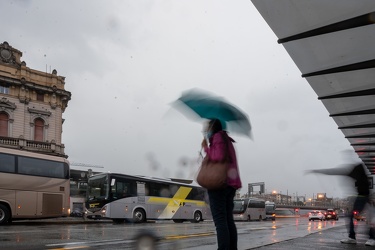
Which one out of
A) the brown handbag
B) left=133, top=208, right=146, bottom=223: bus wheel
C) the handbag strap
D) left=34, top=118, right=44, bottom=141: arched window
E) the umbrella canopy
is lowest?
left=133, top=208, right=146, bottom=223: bus wheel

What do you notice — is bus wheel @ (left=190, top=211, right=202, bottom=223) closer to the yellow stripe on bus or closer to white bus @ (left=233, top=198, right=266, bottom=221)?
the yellow stripe on bus

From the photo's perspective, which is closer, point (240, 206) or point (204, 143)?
point (204, 143)

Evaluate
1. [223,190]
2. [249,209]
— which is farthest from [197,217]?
[223,190]

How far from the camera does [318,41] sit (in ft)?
21.0

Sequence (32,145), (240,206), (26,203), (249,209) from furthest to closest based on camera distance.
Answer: (32,145) < (249,209) < (240,206) < (26,203)

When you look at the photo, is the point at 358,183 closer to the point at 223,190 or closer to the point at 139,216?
the point at 223,190

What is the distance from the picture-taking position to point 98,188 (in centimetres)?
2253

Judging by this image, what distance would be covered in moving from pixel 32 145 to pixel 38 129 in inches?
110

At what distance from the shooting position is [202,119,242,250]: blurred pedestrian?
152 inches

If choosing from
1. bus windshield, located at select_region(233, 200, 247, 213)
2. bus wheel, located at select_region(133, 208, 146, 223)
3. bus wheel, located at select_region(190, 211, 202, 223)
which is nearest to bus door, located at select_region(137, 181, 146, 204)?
bus wheel, located at select_region(133, 208, 146, 223)

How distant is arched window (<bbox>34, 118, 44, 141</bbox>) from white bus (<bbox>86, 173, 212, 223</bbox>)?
23.6 metres

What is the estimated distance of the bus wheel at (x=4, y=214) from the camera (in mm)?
16781

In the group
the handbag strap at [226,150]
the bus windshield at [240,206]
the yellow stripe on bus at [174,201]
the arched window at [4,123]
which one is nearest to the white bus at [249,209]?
the bus windshield at [240,206]

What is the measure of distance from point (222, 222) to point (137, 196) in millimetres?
19959
